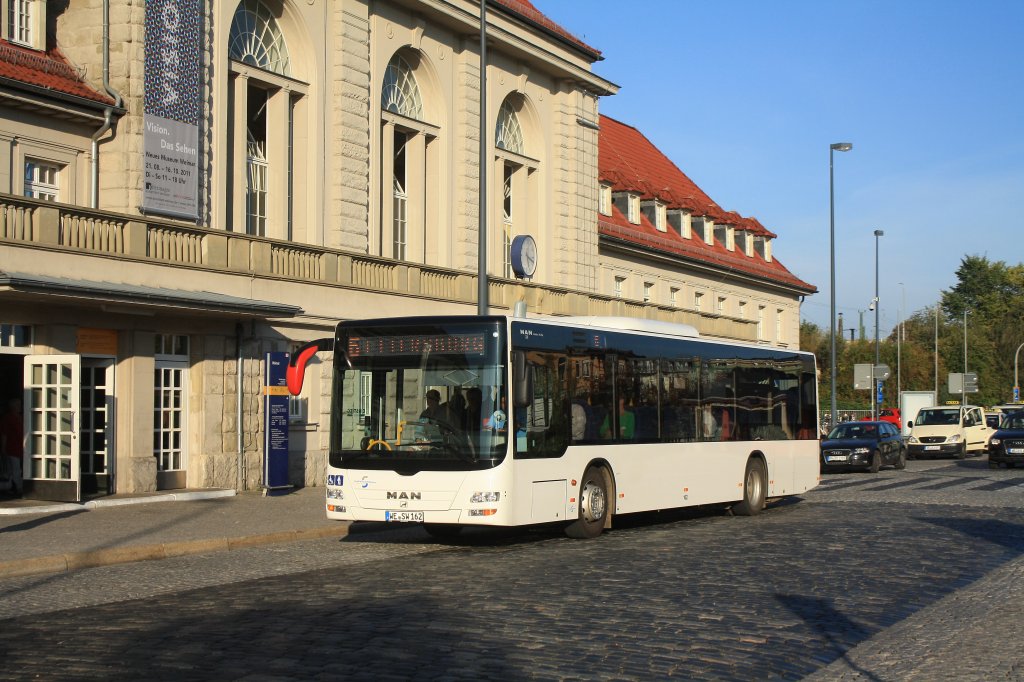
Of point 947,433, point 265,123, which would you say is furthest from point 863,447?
point 265,123

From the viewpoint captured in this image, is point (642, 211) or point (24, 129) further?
point (642, 211)

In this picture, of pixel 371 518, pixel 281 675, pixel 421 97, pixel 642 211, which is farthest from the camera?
pixel 642 211

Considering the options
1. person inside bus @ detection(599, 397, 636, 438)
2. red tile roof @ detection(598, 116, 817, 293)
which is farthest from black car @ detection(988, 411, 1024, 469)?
person inside bus @ detection(599, 397, 636, 438)

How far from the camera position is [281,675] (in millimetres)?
8336

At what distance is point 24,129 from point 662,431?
40.9 ft

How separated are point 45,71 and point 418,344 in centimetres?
1169

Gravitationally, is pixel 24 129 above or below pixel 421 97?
below

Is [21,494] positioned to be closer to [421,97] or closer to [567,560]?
[567,560]

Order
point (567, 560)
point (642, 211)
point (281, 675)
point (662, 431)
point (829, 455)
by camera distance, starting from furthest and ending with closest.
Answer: point (642, 211) → point (829, 455) → point (662, 431) → point (567, 560) → point (281, 675)

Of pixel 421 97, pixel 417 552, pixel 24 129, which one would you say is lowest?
pixel 417 552

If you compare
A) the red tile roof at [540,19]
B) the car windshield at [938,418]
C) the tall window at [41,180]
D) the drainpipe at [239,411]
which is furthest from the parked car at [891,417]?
the tall window at [41,180]

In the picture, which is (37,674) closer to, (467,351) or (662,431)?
(467,351)

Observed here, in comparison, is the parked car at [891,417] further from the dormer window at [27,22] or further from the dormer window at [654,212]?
the dormer window at [27,22]

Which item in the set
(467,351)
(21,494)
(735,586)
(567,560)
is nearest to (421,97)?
(21,494)
